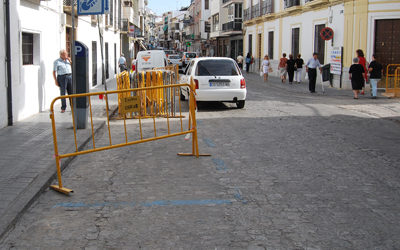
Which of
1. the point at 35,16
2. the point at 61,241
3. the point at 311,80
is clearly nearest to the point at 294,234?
the point at 61,241

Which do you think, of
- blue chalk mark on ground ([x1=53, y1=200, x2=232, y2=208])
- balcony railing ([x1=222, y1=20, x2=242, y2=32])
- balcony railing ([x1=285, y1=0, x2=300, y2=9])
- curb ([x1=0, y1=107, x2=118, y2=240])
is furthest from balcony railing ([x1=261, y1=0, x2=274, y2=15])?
blue chalk mark on ground ([x1=53, y1=200, x2=232, y2=208])

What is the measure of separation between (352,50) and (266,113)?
10.6 metres

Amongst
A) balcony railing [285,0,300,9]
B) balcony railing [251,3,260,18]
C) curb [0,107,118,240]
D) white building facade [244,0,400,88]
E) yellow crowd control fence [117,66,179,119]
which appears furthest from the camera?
balcony railing [251,3,260,18]

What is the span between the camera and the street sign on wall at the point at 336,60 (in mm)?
22931

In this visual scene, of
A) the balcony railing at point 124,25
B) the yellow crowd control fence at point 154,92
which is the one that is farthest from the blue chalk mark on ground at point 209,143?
the balcony railing at point 124,25

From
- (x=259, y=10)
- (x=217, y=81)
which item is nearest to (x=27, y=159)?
(x=217, y=81)

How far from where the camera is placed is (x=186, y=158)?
7727 mm

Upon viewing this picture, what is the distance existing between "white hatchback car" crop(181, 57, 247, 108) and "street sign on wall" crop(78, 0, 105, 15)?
12.8 feet

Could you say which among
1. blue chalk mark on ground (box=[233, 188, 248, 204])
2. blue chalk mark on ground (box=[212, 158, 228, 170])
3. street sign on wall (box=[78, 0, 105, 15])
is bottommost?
blue chalk mark on ground (box=[233, 188, 248, 204])

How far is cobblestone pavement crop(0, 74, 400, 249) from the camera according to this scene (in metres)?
4.31

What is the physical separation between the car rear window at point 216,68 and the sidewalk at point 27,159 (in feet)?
12.4

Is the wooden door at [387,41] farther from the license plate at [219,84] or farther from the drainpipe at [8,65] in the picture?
the drainpipe at [8,65]

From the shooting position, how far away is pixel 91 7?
1071 cm

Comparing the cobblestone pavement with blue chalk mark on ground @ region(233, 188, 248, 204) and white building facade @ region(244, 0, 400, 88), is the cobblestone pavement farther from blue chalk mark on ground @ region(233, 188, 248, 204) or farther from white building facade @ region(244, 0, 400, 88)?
white building facade @ region(244, 0, 400, 88)
